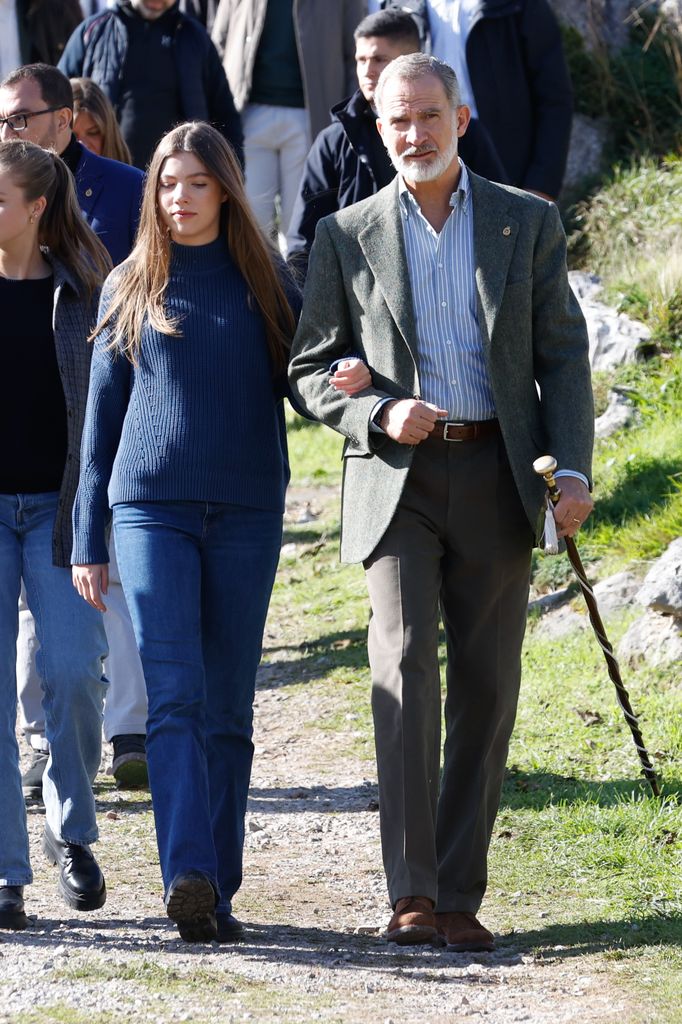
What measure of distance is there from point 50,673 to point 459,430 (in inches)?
52.5

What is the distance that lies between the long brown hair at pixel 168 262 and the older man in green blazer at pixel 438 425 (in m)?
0.12

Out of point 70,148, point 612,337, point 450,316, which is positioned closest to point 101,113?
point 70,148

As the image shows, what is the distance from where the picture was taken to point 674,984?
14.0 ft

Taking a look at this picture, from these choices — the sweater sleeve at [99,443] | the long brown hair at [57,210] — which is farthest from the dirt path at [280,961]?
the long brown hair at [57,210]

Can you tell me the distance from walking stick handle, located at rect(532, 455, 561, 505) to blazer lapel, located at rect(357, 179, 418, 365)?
44 centimetres

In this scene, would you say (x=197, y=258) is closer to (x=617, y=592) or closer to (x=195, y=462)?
(x=195, y=462)

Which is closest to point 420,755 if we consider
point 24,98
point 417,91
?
point 417,91

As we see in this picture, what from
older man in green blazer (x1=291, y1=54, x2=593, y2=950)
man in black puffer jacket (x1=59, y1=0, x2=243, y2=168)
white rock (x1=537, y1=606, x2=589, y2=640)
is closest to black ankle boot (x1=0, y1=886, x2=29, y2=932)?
older man in green blazer (x1=291, y1=54, x2=593, y2=950)

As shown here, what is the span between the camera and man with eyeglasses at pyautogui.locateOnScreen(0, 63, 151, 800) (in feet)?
19.9

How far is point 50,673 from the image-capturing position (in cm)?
482

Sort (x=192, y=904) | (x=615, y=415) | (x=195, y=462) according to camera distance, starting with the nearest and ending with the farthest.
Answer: (x=192, y=904) → (x=195, y=462) → (x=615, y=415)

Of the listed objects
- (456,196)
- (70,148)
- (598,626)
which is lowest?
(598,626)

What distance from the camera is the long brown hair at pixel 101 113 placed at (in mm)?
6852

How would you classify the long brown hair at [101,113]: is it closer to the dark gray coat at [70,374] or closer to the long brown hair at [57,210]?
the long brown hair at [57,210]
